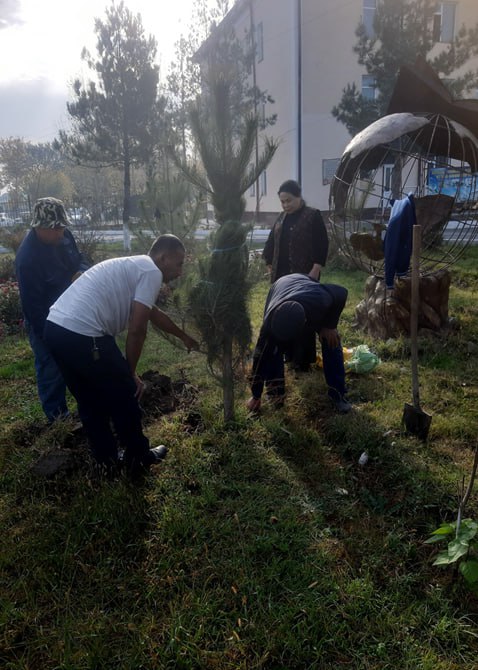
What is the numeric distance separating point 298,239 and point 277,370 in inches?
44.5

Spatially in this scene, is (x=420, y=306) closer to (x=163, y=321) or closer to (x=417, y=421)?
(x=417, y=421)

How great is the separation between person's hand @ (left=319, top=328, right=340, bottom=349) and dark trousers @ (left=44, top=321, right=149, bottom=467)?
137 centimetres

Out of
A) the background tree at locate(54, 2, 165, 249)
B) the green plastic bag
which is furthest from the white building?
the green plastic bag

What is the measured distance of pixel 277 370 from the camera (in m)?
3.49

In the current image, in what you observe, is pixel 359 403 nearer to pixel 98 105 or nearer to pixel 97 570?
pixel 97 570

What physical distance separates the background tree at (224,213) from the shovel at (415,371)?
41.0 inches

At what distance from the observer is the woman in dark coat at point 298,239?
3820 mm

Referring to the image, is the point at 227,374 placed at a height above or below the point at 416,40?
below

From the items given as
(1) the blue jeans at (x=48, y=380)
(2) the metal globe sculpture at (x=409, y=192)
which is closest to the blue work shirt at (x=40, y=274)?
(1) the blue jeans at (x=48, y=380)

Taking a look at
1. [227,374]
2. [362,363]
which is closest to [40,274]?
[227,374]

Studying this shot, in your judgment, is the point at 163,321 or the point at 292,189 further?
the point at 292,189

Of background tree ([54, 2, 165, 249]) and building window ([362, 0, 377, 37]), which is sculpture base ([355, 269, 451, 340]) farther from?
building window ([362, 0, 377, 37])

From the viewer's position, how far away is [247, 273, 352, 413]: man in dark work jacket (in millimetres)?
2746

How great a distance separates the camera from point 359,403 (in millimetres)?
3701
